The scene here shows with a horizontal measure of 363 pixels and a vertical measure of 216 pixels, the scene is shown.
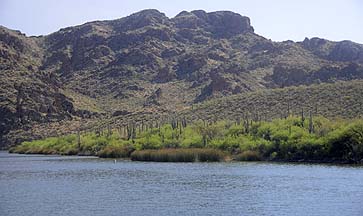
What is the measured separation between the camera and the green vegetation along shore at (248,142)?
7444 centimetres

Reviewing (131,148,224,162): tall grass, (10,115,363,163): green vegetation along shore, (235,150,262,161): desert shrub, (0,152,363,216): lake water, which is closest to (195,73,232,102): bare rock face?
(10,115,363,163): green vegetation along shore

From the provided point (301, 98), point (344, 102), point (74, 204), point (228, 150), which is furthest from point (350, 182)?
point (301, 98)

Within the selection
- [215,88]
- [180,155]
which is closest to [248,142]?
[180,155]

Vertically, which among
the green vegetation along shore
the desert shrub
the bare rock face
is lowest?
A: the desert shrub

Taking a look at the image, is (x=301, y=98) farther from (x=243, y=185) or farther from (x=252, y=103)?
(x=243, y=185)

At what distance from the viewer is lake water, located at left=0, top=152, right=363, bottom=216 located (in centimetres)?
3762

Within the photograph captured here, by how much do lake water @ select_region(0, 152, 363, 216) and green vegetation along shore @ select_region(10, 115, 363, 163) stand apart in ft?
26.0

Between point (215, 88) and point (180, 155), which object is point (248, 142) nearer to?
point (180, 155)

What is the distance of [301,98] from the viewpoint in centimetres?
11956

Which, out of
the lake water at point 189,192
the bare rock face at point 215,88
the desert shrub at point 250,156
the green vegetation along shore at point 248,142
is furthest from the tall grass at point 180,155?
the bare rock face at point 215,88

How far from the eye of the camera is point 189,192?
46.5 metres

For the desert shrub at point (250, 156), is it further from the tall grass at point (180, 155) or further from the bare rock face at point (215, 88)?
the bare rock face at point (215, 88)

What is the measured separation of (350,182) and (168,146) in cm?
5182

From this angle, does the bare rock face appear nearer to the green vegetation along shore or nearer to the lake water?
the green vegetation along shore
